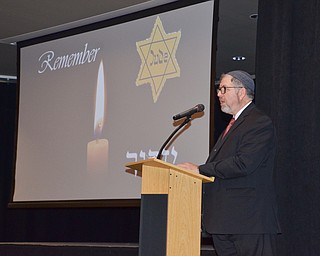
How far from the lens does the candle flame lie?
239 inches

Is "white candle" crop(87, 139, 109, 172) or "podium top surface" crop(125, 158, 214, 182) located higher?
"white candle" crop(87, 139, 109, 172)

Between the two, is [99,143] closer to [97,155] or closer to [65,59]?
[97,155]

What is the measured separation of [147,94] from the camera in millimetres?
5715

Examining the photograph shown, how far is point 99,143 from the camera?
603 centimetres

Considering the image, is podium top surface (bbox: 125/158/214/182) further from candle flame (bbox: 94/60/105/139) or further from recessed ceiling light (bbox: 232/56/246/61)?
recessed ceiling light (bbox: 232/56/246/61)

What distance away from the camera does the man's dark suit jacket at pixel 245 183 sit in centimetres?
327

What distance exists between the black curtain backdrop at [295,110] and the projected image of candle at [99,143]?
183cm

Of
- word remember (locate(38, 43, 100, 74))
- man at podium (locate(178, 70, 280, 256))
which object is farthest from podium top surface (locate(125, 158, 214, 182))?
word remember (locate(38, 43, 100, 74))

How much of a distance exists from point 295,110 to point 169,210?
165 cm

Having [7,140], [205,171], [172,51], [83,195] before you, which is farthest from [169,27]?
[7,140]

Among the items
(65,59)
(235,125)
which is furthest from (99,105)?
(235,125)

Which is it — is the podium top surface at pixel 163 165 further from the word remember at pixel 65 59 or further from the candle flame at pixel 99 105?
the word remember at pixel 65 59

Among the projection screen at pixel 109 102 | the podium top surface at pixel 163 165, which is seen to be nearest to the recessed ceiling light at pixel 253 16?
the projection screen at pixel 109 102

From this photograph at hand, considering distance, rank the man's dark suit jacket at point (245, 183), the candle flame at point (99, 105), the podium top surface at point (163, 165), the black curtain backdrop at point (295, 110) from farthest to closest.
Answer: the candle flame at point (99, 105), the black curtain backdrop at point (295, 110), the man's dark suit jacket at point (245, 183), the podium top surface at point (163, 165)
